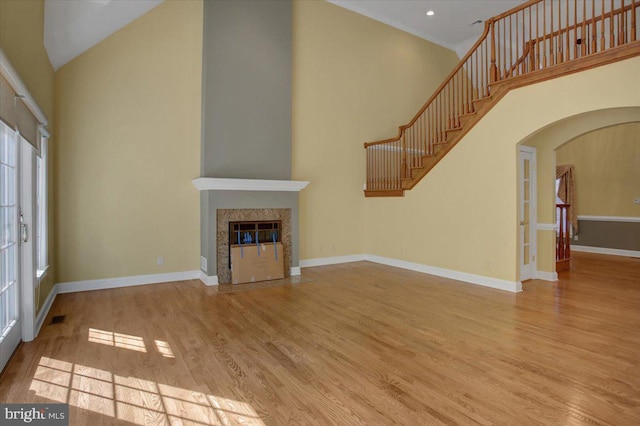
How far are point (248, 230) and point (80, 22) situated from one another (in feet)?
11.1

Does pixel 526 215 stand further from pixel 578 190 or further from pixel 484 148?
pixel 578 190

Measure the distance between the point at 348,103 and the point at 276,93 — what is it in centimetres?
192

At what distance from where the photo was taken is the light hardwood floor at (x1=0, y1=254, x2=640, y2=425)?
2.11 m

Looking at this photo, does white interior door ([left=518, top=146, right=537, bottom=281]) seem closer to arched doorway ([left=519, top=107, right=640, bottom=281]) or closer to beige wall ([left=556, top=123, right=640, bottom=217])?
arched doorway ([left=519, top=107, right=640, bottom=281])

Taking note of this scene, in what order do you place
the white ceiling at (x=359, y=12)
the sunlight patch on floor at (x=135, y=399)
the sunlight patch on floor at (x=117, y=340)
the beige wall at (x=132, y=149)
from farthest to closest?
1. the beige wall at (x=132, y=149)
2. the white ceiling at (x=359, y=12)
3. the sunlight patch on floor at (x=117, y=340)
4. the sunlight patch on floor at (x=135, y=399)

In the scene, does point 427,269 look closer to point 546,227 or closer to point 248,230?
point 546,227

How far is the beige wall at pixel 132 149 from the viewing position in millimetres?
4766

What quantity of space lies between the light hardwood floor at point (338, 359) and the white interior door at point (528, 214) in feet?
3.06

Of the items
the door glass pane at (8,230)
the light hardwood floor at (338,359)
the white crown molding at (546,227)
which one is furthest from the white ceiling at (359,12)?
the white crown molding at (546,227)

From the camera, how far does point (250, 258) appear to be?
5.42m

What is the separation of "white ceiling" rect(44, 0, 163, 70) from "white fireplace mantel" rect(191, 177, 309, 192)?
2.23 m

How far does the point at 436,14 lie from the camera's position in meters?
7.60

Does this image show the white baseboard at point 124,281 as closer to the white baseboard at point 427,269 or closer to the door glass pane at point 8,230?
the door glass pane at point 8,230

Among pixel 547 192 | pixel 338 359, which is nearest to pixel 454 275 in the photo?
pixel 547 192
